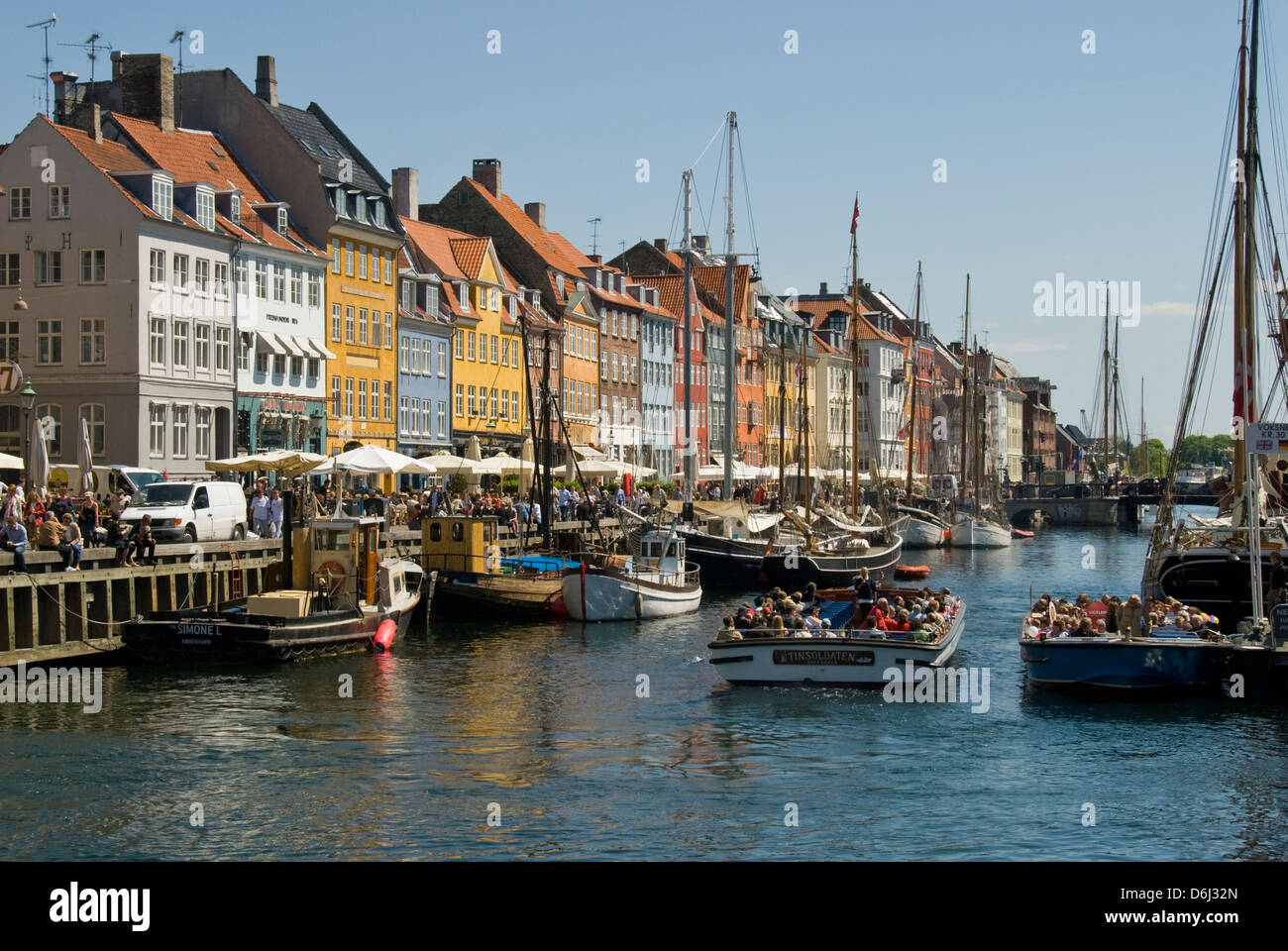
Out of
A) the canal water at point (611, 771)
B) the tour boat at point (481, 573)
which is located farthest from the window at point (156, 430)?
the canal water at point (611, 771)

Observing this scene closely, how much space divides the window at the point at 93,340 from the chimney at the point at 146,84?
435 inches

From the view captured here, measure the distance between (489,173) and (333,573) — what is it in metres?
59.4

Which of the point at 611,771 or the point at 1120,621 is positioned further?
the point at 1120,621

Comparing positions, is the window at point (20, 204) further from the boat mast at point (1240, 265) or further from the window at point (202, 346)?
the boat mast at point (1240, 265)

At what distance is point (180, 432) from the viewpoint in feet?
183

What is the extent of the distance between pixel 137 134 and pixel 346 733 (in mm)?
39913

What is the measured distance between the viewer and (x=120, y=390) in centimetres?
5362

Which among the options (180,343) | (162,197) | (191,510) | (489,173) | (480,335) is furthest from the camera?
(489,173)

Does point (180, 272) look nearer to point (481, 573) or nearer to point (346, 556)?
point (481, 573)

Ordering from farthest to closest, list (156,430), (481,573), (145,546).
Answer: (156,430)
(481,573)
(145,546)

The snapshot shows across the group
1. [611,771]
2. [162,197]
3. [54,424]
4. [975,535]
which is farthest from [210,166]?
[975,535]

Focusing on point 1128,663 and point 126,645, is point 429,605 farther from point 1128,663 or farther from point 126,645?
point 1128,663

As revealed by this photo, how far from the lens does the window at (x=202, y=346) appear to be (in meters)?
57.1

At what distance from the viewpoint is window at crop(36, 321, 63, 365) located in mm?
54312
